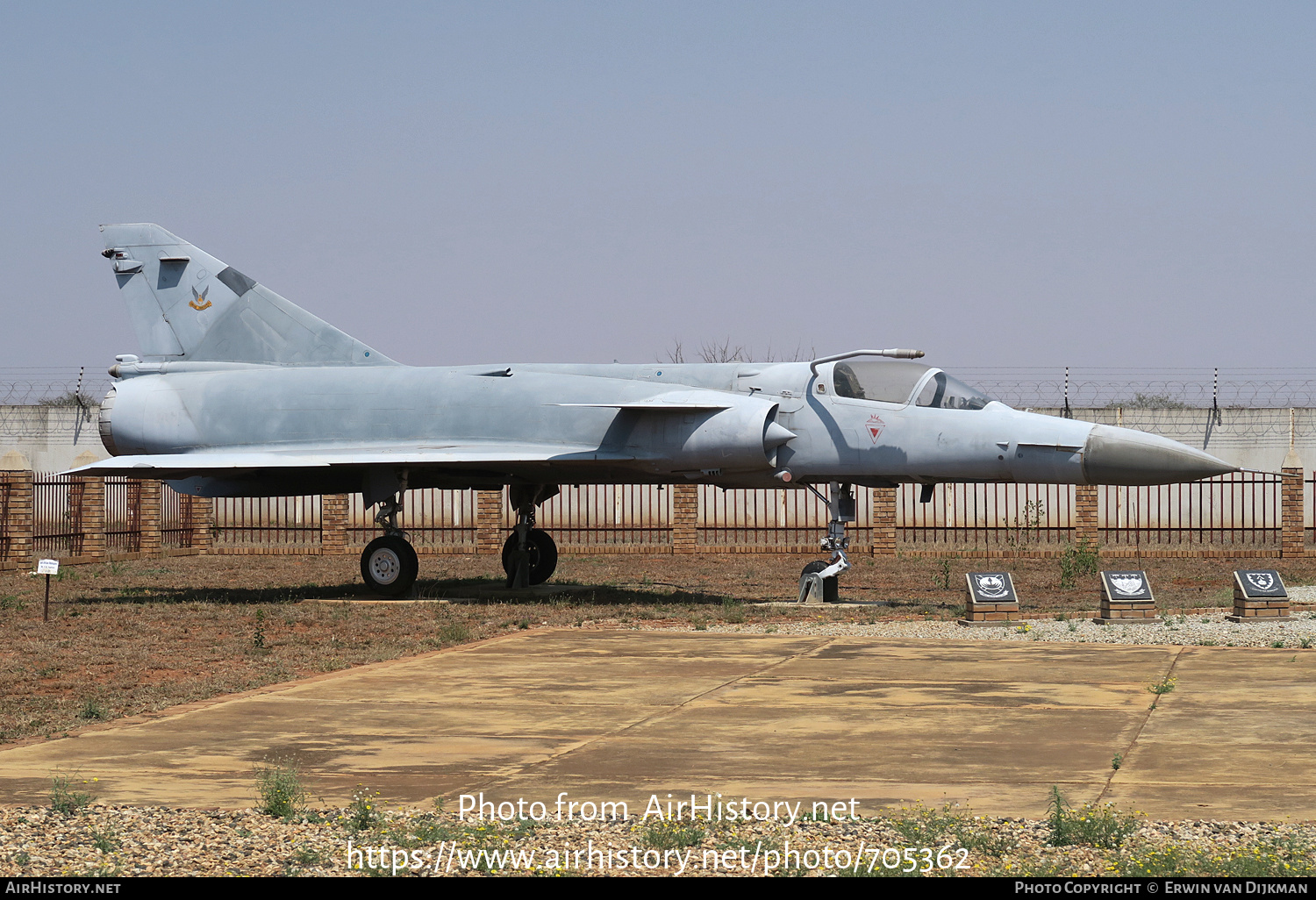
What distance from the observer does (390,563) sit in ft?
60.0

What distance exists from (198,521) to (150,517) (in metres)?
2.18

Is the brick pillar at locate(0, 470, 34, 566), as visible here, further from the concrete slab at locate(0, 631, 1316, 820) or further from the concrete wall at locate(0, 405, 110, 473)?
the concrete slab at locate(0, 631, 1316, 820)

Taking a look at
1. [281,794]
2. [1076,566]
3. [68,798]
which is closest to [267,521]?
[1076,566]

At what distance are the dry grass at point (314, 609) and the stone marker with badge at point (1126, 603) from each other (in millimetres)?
1363

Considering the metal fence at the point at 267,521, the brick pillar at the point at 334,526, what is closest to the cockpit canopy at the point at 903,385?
the brick pillar at the point at 334,526

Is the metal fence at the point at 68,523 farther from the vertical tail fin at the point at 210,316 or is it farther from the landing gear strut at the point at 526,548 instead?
the landing gear strut at the point at 526,548

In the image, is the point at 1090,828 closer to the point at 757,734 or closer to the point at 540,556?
the point at 757,734

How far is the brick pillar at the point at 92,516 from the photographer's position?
26.8 m

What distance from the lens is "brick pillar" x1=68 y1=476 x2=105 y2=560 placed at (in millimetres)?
26844

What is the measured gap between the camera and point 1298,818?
568 centimetres

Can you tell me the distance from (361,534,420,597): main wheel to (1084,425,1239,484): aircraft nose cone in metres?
8.76

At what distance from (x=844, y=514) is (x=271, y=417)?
7.92 metres

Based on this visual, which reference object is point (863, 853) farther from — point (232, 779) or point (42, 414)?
point (42, 414)

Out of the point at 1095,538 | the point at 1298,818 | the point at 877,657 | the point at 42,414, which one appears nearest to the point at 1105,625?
the point at 877,657
